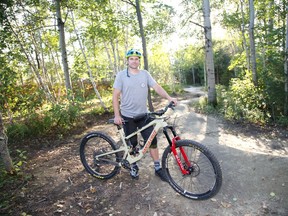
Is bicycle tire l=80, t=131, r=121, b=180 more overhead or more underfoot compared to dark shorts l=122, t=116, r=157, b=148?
more underfoot

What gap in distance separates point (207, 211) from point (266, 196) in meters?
1.01

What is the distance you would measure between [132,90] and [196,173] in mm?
1718

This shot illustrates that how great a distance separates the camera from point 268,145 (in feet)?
21.7

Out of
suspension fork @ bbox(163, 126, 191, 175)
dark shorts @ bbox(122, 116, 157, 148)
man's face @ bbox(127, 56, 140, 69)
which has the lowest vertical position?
suspension fork @ bbox(163, 126, 191, 175)

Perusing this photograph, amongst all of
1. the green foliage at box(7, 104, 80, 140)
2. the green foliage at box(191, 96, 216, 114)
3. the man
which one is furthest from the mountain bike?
the green foliage at box(191, 96, 216, 114)

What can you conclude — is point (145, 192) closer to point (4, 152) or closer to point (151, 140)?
point (151, 140)

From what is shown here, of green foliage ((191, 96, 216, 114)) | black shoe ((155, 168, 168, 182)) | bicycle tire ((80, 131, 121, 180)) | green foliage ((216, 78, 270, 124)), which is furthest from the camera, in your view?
green foliage ((191, 96, 216, 114))

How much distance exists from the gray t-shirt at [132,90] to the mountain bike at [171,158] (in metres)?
0.17

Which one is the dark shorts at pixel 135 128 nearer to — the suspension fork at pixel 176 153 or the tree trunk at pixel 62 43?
the suspension fork at pixel 176 153

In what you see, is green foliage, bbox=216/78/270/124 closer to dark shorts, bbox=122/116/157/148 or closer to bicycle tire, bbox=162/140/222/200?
bicycle tire, bbox=162/140/222/200

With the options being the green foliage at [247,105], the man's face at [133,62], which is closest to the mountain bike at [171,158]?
the man's face at [133,62]

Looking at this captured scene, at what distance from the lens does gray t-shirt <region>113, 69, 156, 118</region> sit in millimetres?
3549

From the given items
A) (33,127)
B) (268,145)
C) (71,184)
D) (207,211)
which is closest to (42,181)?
(71,184)

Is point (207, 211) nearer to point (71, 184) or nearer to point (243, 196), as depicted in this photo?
point (243, 196)
